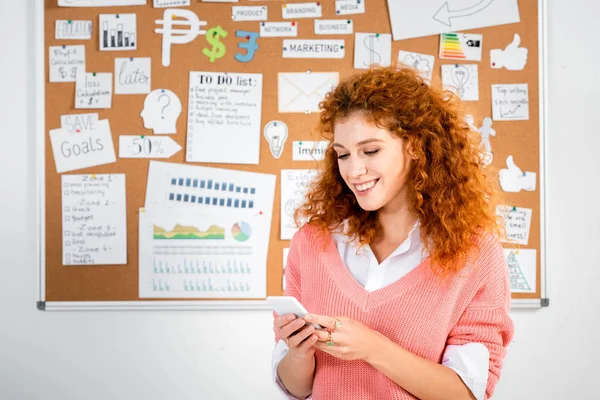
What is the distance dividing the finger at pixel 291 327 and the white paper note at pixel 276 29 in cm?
130

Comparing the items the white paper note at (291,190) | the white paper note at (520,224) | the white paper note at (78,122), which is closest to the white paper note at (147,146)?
the white paper note at (78,122)

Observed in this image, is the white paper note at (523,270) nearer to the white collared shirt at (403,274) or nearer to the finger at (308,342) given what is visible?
the white collared shirt at (403,274)

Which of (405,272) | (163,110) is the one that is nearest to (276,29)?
(163,110)

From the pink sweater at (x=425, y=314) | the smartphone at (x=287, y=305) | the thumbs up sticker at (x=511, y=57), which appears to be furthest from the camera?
the thumbs up sticker at (x=511, y=57)

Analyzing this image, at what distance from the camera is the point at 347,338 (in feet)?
3.74

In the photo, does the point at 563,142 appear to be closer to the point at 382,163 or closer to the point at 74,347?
the point at 382,163

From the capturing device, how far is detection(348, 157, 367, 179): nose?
1.20 m

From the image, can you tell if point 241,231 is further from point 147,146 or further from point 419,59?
point 419,59

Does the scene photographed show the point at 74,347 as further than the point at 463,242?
Yes

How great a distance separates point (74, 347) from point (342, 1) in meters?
1.63

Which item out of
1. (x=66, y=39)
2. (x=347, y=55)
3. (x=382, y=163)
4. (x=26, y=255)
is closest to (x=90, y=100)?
(x=66, y=39)

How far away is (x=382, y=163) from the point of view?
121 centimetres

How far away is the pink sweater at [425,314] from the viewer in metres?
1.20

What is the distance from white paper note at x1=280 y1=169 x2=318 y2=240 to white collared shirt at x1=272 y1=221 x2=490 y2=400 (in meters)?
0.78
